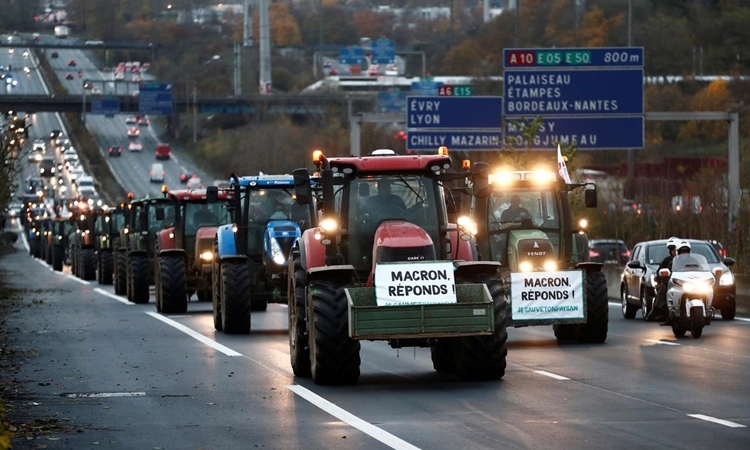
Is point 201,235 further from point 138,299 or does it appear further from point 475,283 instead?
point 475,283

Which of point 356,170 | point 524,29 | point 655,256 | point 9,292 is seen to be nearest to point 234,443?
point 356,170

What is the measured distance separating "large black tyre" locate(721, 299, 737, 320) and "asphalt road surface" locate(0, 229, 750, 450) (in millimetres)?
3862

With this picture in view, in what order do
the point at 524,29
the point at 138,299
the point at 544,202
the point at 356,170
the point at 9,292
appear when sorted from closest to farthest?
the point at 356,170
the point at 544,202
the point at 138,299
the point at 9,292
the point at 524,29

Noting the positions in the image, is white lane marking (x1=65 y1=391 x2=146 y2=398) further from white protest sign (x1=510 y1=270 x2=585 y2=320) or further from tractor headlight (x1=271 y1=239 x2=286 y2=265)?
tractor headlight (x1=271 y1=239 x2=286 y2=265)

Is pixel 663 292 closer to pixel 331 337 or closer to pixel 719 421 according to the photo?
pixel 331 337

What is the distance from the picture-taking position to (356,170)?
19141 millimetres

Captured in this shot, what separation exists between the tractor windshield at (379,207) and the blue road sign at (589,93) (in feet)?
90.6

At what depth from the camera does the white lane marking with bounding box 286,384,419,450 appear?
1305cm

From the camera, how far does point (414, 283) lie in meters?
17.5

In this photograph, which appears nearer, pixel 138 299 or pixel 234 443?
pixel 234 443

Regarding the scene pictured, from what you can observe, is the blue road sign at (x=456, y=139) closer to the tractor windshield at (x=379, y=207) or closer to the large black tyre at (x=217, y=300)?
the large black tyre at (x=217, y=300)

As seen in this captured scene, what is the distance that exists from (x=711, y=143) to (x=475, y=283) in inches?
3452

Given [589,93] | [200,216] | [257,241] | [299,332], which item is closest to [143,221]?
[200,216]

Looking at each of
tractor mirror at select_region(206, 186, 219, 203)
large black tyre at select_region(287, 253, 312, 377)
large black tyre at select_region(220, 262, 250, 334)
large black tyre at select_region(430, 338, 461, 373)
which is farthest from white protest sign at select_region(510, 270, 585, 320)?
tractor mirror at select_region(206, 186, 219, 203)
